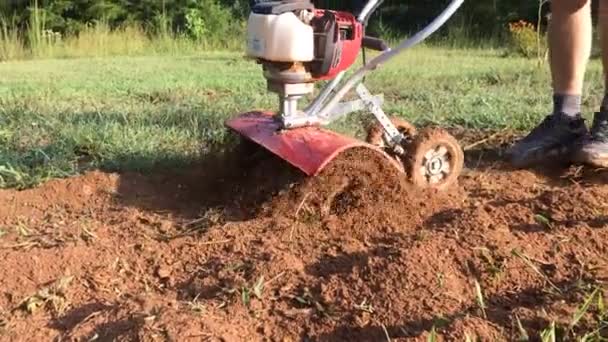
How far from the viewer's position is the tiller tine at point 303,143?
256 cm

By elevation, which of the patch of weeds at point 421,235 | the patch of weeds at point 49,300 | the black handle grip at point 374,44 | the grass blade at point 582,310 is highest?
the black handle grip at point 374,44

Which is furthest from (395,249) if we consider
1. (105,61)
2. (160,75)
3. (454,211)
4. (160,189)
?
(105,61)

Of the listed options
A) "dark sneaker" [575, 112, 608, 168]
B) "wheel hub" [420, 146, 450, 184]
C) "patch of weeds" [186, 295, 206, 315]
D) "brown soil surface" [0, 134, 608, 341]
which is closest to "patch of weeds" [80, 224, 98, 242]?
"brown soil surface" [0, 134, 608, 341]

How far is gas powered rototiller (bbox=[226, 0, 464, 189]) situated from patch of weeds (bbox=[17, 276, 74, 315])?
31.1 inches

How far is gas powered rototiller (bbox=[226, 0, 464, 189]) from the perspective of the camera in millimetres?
2607

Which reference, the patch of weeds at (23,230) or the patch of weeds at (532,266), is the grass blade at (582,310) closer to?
the patch of weeds at (532,266)

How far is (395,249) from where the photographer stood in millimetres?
2289

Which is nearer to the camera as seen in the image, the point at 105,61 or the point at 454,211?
the point at 454,211

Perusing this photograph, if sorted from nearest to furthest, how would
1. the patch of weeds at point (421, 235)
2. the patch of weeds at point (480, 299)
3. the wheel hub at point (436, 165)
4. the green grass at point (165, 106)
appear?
the patch of weeds at point (480, 299), the patch of weeds at point (421, 235), the wheel hub at point (436, 165), the green grass at point (165, 106)

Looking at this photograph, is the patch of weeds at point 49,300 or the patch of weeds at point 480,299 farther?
the patch of weeds at point 49,300

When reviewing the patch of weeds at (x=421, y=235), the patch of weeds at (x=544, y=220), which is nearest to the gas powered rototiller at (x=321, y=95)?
the patch of weeds at (x=421, y=235)

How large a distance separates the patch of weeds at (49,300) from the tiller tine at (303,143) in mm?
789

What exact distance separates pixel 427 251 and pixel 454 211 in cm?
47

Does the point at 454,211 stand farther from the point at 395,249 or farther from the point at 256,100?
the point at 256,100
